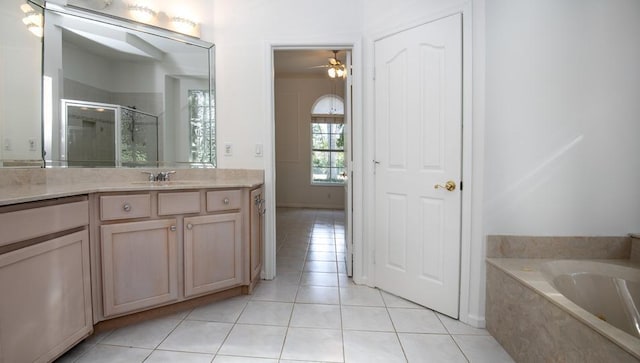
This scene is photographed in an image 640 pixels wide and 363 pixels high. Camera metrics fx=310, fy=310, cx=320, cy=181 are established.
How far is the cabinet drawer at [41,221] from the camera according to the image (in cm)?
128

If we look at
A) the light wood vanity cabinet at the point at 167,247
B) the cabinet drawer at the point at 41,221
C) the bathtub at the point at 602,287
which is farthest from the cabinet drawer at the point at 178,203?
the bathtub at the point at 602,287

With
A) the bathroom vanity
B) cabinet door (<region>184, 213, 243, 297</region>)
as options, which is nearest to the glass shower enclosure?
the bathroom vanity

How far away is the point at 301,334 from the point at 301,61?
5.33 meters

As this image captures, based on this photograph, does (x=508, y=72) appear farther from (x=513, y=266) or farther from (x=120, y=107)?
(x=120, y=107)

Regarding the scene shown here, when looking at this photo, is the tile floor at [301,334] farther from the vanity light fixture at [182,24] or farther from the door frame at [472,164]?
the vanity light fixture at [182,24]

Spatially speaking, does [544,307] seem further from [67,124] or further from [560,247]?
[67,124]

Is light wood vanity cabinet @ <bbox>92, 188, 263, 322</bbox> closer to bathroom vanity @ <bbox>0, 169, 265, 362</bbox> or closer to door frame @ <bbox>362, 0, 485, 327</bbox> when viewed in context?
bathroom vanity @ <bbox>0, 169, 265, 362</bbox>

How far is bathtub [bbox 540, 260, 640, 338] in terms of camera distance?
168 cm

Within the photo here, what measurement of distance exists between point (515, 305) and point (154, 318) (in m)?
2.20

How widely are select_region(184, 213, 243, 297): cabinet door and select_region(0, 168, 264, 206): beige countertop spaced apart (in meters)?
0.26

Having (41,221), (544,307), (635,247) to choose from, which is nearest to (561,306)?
(544,307)

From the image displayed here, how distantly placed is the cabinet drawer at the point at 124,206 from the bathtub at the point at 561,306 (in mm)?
2170

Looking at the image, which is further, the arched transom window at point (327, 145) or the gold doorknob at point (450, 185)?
the arched transom window at point (327, 145)

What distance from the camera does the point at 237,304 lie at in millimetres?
2289
